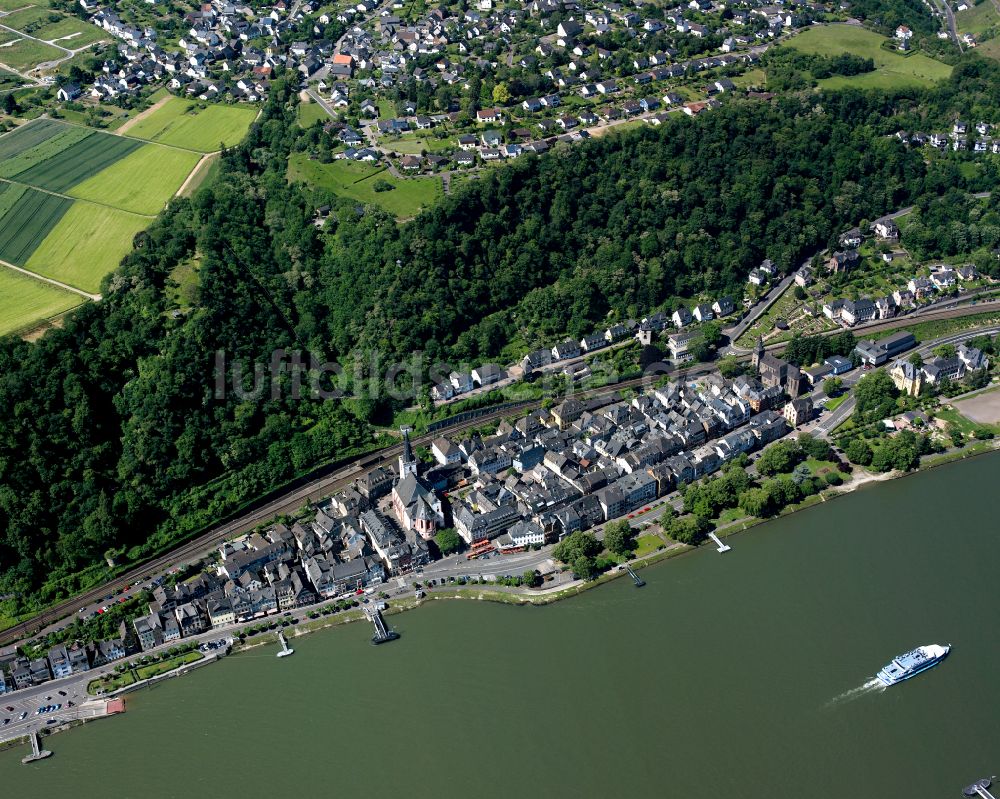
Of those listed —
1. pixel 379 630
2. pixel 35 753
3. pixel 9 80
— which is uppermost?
pixel 9 80

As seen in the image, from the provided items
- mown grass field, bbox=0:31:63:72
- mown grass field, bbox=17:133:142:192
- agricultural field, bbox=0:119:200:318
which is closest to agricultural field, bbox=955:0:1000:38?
agricultural field, bbox=0:119:200:318

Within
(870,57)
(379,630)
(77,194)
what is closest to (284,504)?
(379,630)

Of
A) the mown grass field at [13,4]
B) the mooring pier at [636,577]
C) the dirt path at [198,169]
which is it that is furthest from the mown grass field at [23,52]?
the mooring pier at [636,577]

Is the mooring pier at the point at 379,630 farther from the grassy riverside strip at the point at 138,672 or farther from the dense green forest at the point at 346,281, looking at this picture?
the dense green forest at the point at 346,281

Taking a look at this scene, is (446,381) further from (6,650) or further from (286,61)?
(286,61)

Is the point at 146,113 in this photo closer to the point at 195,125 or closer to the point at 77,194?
the point at 195,125
